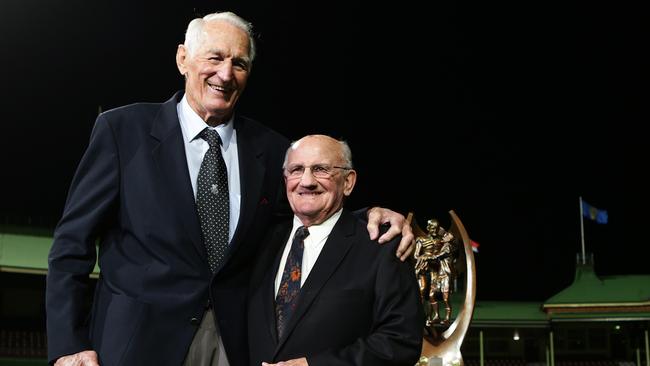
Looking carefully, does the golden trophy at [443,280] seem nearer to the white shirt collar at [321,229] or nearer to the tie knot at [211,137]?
the white shirt collar at [321,229]

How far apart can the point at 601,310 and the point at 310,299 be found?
713 inches

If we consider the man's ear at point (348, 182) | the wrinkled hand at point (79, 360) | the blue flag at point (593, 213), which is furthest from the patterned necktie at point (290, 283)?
the blue flag at point (593, 213)

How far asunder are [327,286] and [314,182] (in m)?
0.38

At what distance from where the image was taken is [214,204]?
2.82 m

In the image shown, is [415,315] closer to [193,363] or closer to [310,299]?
[310,299]

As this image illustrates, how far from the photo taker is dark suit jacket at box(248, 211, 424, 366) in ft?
9.07

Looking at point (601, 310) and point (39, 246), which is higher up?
point (39, 246)

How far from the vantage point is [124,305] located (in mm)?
2660

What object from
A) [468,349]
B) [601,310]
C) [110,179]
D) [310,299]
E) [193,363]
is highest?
[110,179]

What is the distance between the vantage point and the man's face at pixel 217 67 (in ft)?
9.25

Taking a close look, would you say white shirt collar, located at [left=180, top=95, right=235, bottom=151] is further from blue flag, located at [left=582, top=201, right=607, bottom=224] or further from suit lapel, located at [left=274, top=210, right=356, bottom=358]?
blue flag, located at [left=582, top=201, right=607, bottom=224]

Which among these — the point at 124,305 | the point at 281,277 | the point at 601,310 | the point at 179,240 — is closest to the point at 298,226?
the point at 281,277

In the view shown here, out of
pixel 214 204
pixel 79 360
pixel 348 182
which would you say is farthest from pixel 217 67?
pixel 79 360

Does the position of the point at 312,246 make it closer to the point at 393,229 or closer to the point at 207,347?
the point at 393,229
